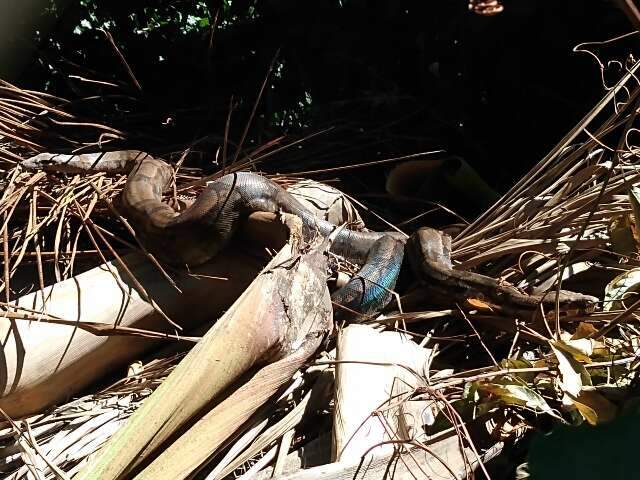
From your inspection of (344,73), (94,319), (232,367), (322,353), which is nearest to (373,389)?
(322,353)

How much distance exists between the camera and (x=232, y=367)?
8.67ft

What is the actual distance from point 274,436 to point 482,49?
393 centimetres

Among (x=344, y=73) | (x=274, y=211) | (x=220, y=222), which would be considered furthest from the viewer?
(x=344, y=73)

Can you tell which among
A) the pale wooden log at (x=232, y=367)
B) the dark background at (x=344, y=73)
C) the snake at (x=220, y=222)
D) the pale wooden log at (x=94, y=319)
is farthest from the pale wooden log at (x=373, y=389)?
the dark background at (x=344, y=73)

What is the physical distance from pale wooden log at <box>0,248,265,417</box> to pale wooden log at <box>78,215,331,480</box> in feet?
2.15

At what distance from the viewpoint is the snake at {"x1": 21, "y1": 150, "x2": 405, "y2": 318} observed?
12.4ft

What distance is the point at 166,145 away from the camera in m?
5.42

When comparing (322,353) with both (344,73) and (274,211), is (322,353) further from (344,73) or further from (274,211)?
(344,73)

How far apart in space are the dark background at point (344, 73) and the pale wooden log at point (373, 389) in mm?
2275

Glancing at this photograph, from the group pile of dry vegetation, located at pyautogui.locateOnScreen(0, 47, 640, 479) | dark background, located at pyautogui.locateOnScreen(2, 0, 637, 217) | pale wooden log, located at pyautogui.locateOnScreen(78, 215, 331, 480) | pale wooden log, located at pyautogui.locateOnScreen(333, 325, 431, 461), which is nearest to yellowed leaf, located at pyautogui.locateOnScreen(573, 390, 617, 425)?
pile of dry vegetation, located at pyautogui.locateOnScreen(0, 47, 640, 479)

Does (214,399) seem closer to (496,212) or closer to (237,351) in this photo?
(237,351)

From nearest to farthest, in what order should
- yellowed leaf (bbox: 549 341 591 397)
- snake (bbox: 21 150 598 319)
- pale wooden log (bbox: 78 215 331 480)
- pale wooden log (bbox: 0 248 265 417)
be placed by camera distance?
pale wooden log (bbox: 78 215 331 480)
yellowed leaf (bbox: 549 341 591 397)
pale wooden log (bbox: 0 248 265 417)
snake (bbox: 21 150 598 319)

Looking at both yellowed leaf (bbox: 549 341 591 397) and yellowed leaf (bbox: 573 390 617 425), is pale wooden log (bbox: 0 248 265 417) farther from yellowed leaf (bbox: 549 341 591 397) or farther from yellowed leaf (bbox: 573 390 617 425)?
yellowed leaf (bbox: 573 390 617 425)

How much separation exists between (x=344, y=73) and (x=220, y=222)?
2802 mm
